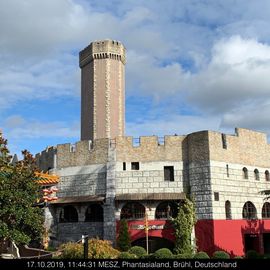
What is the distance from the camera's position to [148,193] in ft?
109

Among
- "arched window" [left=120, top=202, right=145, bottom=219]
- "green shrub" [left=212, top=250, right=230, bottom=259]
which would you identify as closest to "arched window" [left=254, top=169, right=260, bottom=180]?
"green shrub" [left=212, top=250, right=230, bottom=259]

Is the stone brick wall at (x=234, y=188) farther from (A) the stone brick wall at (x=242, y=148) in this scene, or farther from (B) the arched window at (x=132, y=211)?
(B) the arched window at (x=132, y=211)

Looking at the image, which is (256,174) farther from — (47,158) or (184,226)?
(47,158)

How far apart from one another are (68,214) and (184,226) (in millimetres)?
11471

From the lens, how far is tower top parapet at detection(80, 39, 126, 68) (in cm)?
6272

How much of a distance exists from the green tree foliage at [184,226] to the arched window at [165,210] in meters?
1.23

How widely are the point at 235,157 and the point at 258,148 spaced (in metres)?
3.19

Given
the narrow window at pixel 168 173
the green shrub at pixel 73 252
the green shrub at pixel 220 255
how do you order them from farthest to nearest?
the narrow window at pixel 168 173, the green shrub at pixel 220 255, the green shrub at pixel 73 252

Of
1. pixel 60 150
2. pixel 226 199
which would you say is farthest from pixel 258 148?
pixel 60 150

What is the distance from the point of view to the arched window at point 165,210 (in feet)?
108

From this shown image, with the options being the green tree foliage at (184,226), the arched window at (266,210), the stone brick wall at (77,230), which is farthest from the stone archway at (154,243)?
the arched window at (266,210)

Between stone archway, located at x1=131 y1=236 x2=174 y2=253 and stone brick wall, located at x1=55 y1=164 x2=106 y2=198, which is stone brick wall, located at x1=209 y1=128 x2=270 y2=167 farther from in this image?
stone brick wall, located at x1=55 y1=164 x2=106 y2=198

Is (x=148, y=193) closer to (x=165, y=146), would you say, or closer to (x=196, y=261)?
(x=165, y=146)

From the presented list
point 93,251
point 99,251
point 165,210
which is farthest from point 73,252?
point 165,210
